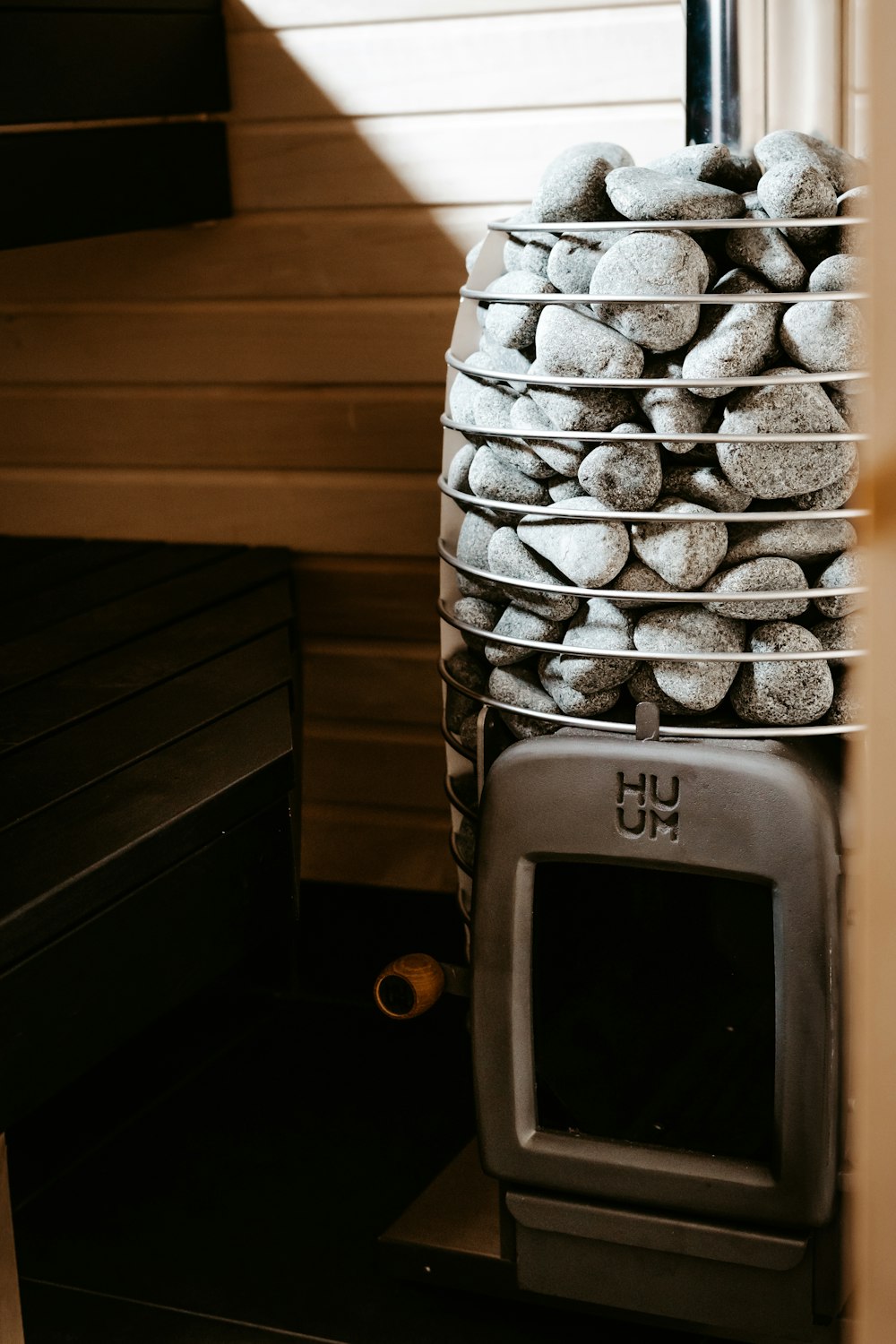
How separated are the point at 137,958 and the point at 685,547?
17.0 inches

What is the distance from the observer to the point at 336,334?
1413 mm

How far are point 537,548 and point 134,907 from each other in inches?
13.8

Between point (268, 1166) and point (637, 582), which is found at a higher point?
point (637, 582)

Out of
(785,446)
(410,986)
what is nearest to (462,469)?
(785,446)

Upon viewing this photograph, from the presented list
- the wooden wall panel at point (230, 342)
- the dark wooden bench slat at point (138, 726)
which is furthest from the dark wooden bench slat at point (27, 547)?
the dark wooden bench slat at point (138, 726)

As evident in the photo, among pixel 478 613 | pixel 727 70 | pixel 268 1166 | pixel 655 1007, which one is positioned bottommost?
pixel 268 1166

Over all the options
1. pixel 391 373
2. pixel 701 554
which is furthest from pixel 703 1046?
pixel 391 373

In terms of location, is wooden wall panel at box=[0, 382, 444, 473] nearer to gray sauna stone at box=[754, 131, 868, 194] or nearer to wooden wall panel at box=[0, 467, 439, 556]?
wooden wall panel at box=[0, 467, 439, 556]

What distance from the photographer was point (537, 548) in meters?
0.95

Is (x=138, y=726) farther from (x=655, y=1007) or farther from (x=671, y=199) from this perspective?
(x=671, y=199)

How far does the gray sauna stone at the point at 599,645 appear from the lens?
924 mm

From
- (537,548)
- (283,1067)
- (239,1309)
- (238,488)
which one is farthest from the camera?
(238,488)

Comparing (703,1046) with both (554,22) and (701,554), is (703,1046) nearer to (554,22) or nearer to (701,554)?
(701,554)

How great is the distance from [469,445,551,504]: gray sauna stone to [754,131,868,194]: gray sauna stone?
26 cm
